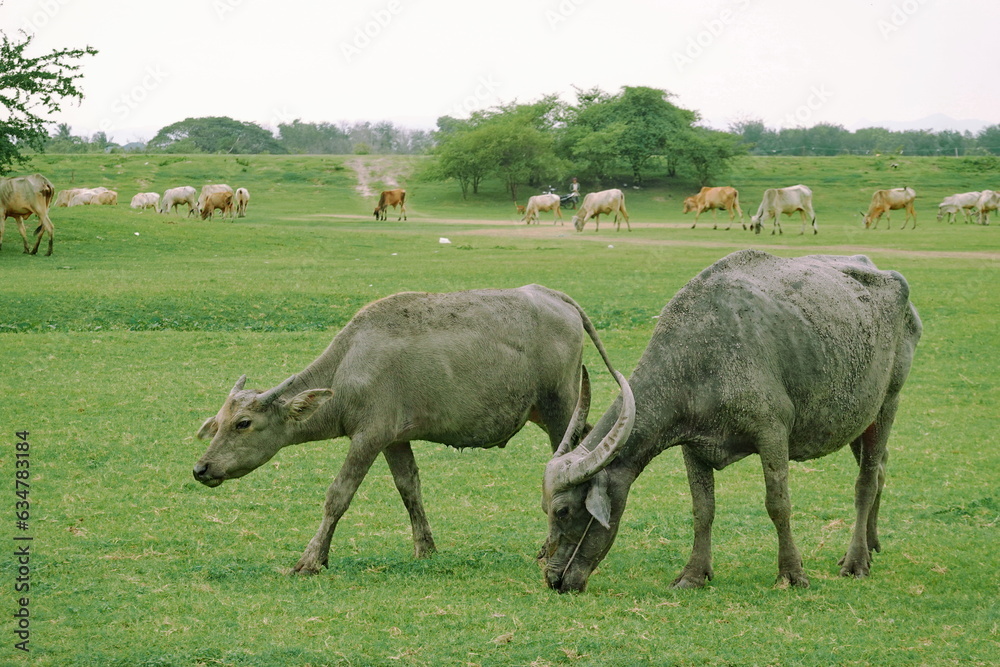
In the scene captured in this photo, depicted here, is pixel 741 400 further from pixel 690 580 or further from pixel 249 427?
pixel 249 427

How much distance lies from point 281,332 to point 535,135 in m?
55.1

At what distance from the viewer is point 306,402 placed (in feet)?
26.1

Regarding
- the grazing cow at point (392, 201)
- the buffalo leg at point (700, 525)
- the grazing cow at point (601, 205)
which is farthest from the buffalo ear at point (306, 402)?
the grazing cow at point (392, 201)

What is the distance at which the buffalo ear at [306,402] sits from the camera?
7.93 metres

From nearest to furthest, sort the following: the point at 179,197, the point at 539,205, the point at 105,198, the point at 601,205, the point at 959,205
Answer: the point at 601,205, the point at 179,197, the point at 539,205, the point at 105,198, the point at 959,205

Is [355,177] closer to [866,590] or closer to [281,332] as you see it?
[281,332]

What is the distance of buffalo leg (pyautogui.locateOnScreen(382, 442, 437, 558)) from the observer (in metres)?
8.45

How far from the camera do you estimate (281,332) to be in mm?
19281

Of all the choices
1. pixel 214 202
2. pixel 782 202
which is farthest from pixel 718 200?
pixel 214 202

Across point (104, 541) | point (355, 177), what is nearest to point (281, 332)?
point (104, 541)

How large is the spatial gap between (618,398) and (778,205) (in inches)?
1610

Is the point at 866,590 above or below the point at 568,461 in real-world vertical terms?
below

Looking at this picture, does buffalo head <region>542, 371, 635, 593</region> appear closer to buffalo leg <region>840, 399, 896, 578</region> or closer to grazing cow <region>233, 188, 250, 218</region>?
buffalo leg <region>840, 399, 896, 578</region>

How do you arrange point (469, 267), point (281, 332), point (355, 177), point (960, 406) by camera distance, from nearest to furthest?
point (960, 406) < point (281, 332) < point (469, 267) < point (355, 177)
